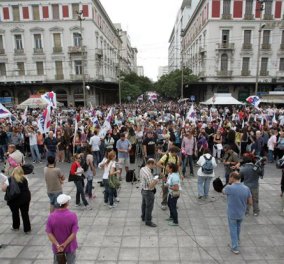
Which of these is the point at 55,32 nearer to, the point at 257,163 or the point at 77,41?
the point at 77,41

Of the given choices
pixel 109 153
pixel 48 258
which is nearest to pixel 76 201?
pixel 109 153

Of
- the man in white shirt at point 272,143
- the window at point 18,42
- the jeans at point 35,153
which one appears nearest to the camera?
the man in white shirt at point 272,143

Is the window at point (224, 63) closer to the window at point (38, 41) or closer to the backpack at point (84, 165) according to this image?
the window at point (38, 41)

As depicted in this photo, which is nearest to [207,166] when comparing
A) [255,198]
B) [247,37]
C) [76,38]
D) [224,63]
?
[255,198]

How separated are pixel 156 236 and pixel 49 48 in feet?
129

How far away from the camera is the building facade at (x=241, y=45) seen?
36656 mm

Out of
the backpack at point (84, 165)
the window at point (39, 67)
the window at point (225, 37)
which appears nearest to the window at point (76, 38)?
the window at point (39, 67)

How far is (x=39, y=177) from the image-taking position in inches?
376

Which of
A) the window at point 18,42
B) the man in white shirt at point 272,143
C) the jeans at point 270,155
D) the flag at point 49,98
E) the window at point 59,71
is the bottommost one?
the jeans at point 270,155

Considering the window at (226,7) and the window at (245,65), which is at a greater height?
the window at (226,7)

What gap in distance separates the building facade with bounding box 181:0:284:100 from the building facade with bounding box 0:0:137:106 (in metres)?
17.3

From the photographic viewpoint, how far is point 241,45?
3784 centimetres

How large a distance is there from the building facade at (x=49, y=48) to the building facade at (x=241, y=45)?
17.3 meters

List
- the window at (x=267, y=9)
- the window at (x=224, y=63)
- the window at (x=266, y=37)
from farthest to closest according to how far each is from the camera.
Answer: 1. the window at (x=224, y=63)
2. the window at (x=266, y=37)
3. the window at (x=267, y=9)
